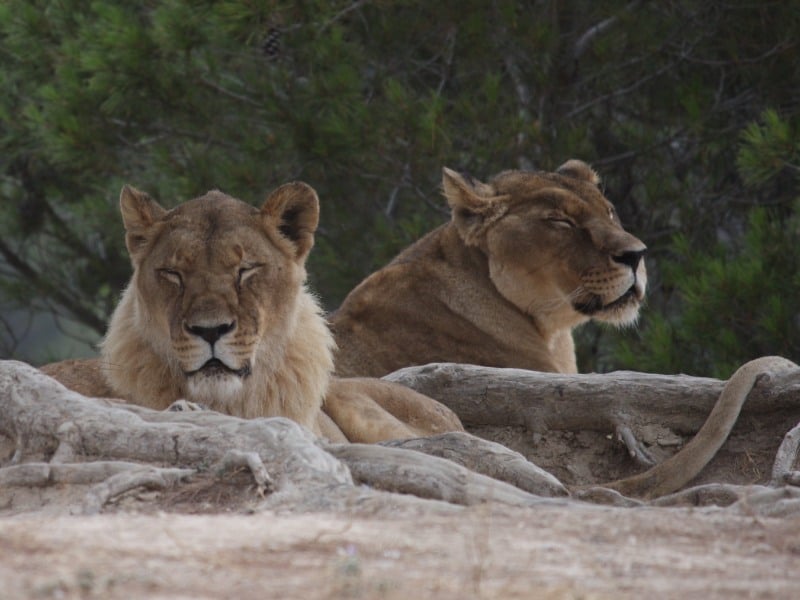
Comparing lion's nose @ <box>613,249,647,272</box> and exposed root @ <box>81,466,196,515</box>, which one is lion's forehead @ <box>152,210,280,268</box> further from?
lion's nose @ <box>613,249,647,272</box>

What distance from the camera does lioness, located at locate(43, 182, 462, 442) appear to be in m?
5.54

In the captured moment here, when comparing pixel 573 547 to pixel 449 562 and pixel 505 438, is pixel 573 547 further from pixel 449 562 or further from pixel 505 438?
pixel 505 438

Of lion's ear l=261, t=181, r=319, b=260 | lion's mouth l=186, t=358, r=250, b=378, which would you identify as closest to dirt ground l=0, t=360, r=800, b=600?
lion's mouth l=186, t=358, r=250, b=378

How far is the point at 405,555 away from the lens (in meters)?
3.49

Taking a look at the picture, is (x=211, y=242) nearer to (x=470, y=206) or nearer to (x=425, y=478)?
(x=425, y=478)

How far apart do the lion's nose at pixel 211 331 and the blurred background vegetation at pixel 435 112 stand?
5.34m

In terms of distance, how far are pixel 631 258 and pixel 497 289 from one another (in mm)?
785

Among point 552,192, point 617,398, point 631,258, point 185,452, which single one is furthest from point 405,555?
point 552,192

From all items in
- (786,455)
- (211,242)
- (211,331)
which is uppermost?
(211,242)

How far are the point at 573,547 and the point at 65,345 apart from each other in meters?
30.0

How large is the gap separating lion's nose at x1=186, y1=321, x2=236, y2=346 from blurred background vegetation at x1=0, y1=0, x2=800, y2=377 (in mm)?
5342

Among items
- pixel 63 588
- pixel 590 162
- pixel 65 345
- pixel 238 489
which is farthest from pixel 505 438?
pixel 65 345

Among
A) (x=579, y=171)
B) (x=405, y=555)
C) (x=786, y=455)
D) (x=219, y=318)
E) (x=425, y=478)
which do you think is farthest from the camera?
(x=579, y=171)

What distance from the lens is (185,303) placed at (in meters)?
5.52
